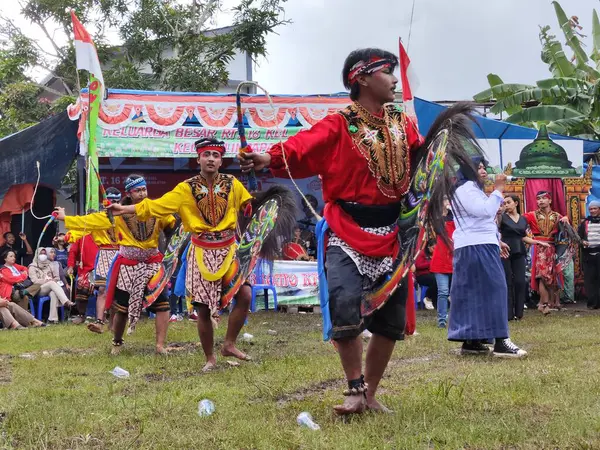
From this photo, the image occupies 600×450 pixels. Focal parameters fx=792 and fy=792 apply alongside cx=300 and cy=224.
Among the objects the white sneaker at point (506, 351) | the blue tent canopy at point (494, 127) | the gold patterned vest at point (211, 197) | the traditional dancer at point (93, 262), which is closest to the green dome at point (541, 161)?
the blue tent canopy at point (494, 127)

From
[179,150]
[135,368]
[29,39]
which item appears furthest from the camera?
[29,39]

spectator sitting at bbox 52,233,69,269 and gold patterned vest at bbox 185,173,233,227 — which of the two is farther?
spectator sitting at bbox 52,233,69,269

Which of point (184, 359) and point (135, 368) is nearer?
point (135, 368)

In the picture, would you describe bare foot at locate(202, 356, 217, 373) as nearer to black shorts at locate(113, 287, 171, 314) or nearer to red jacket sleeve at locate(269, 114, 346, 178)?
black shorts at locate(113, 287, 171, 314)

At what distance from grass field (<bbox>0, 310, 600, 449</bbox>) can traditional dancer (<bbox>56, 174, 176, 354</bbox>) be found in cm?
39

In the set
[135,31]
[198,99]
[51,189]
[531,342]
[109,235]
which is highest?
[135,31]

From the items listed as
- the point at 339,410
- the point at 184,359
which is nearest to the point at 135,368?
the point at 184,359

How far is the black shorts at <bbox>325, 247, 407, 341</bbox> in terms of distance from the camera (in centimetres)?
424

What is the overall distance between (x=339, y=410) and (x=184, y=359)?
346 centimetres

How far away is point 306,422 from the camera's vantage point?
4.13 meters

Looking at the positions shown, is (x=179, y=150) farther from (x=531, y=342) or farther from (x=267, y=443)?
(x=267, y=443)

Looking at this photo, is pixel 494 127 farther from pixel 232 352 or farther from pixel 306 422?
pixel 306 422

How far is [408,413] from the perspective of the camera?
427 centimetres

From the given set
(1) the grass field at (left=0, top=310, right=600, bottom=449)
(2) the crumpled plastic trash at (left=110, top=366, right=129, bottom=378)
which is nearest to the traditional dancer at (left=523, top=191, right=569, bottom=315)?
(1) the grass field at (left=0, top=310, right=600, bottom=449)
